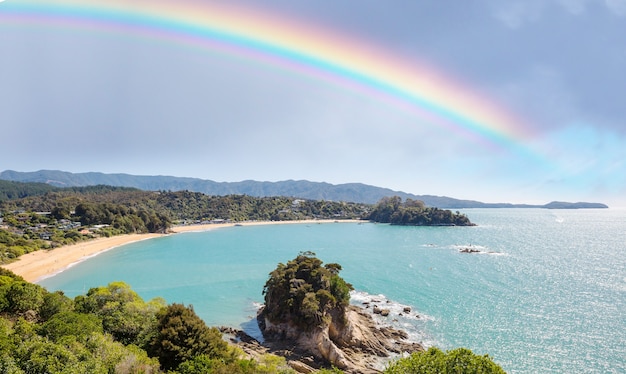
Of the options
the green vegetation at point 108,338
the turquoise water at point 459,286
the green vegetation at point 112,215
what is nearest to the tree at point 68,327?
the green vegetation at point 108,338

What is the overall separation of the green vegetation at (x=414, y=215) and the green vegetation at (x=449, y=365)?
14516cm

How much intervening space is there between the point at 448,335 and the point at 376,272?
27096 millimetres

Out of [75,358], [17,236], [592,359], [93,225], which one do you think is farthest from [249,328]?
[93,225]

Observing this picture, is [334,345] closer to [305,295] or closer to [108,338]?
[305,295]

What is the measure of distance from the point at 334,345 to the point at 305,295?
4938 mm

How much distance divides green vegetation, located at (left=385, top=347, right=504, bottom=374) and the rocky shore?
12.3 metres

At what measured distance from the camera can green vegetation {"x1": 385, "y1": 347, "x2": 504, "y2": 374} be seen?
12047mm

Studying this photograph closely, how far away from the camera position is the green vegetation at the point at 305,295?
91.7ft

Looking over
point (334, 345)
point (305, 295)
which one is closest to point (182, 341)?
point (334, 345)

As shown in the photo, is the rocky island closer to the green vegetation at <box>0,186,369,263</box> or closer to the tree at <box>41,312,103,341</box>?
the tree at <box>41,312,103,341</box>

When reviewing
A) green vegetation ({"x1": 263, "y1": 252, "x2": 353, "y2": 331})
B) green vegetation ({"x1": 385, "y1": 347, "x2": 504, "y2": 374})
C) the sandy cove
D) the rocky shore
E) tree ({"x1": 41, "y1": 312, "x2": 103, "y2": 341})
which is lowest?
the sandy cove

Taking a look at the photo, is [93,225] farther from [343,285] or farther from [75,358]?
[75,358]

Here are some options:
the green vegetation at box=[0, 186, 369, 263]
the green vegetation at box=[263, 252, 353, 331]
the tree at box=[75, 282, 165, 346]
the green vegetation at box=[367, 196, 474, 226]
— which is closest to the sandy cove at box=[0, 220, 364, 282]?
the green vegetation at box=[0, 186, 369, 263]

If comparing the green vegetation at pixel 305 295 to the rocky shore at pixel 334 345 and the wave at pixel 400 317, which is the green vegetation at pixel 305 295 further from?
the wave at pixel 400 317
